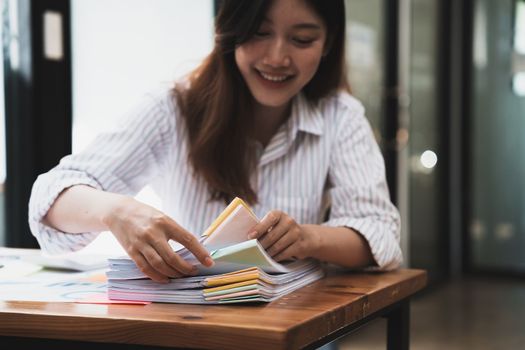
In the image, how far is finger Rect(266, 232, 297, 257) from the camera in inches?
45.5

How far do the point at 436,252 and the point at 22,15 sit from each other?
3.81 meters

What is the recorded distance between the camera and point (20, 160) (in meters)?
2.23

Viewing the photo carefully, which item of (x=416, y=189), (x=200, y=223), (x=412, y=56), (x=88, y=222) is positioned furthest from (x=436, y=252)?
(x=88, y=222)

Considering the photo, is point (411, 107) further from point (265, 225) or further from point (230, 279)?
point (230, 279)

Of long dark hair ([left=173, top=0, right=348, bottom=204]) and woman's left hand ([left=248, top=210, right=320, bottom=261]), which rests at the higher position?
long dark hair ([left=173, top=0, right=348, bottom=204])

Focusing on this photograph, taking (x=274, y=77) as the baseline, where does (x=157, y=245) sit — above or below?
below

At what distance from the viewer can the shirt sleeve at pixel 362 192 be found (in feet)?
4.51

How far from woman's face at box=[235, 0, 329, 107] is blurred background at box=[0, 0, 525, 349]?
246 millimetres

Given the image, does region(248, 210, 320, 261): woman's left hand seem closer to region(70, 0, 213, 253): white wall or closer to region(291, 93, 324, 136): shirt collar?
region(291, 93, 324, 136): shirt collar

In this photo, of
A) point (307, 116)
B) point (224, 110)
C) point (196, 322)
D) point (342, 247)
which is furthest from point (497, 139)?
point (196, 322)

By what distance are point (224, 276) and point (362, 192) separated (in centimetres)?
53

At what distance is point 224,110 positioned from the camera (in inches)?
58.9

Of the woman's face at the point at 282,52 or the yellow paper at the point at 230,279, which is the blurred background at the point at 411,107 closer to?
the woman's face at the point at 282,52

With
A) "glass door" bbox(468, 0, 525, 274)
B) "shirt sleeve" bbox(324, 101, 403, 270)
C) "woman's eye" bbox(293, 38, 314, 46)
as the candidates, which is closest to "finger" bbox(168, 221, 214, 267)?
"shirt sleeve" bbox(324, 101, 403, 270)
